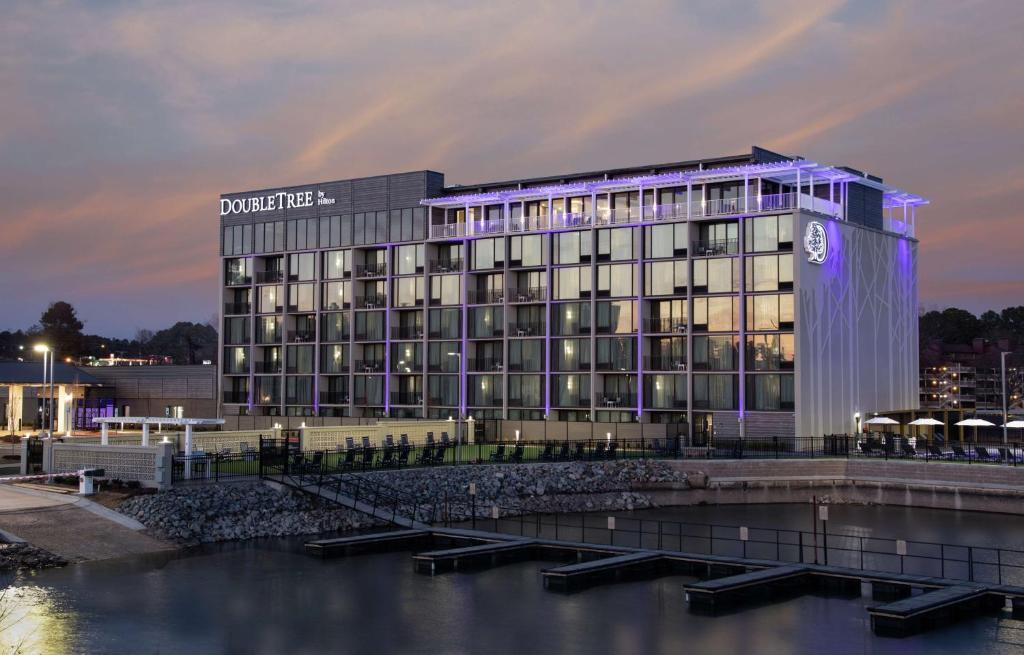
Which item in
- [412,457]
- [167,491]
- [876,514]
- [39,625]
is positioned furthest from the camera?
[412,457]

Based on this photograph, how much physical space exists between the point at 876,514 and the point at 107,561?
39377mm

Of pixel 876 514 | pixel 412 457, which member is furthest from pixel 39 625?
pixel 876 514

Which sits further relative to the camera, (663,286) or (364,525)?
(663,286)

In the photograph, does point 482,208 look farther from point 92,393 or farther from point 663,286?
point 92,393

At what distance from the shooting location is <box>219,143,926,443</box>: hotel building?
81.3m

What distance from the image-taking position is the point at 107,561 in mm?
41625

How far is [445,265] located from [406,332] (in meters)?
6.64

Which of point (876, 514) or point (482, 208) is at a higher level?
point (482, 208)

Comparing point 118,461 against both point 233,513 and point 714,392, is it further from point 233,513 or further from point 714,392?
point 714,392

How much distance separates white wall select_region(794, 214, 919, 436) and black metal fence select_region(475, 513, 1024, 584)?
26788 mm

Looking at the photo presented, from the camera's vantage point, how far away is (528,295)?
9175 centimetres

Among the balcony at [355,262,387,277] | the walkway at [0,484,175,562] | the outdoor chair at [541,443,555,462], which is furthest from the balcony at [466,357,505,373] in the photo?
the walkway at [0,484,175,562]

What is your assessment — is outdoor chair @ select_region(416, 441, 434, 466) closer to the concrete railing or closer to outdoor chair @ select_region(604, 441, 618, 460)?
outdoor chair @ select_region(604, 441, 618, 460)

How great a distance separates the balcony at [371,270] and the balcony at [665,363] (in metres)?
25.5
